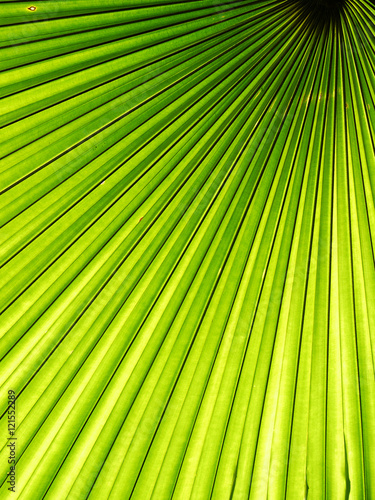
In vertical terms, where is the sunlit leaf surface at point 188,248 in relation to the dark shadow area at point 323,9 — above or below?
below

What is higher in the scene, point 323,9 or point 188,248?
point 323,9

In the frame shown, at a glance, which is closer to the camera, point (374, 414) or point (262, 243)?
point (374, 414)

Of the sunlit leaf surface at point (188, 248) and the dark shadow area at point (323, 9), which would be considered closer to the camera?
the sunlit leaf surface at point (188, 248)

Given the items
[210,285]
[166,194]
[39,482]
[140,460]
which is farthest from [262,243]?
[39,482]

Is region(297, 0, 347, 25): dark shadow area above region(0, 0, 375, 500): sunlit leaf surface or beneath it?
above

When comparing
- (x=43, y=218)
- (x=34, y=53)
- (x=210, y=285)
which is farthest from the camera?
(x=210, y=285)

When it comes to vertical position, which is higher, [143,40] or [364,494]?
[143,40]

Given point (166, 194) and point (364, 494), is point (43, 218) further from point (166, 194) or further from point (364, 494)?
point (364, 494)

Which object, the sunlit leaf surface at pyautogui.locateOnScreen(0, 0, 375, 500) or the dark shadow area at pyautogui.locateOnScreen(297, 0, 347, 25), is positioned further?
the dark shadow area at pyautogui.locateOnScreen(297, 0, 347, 25)
